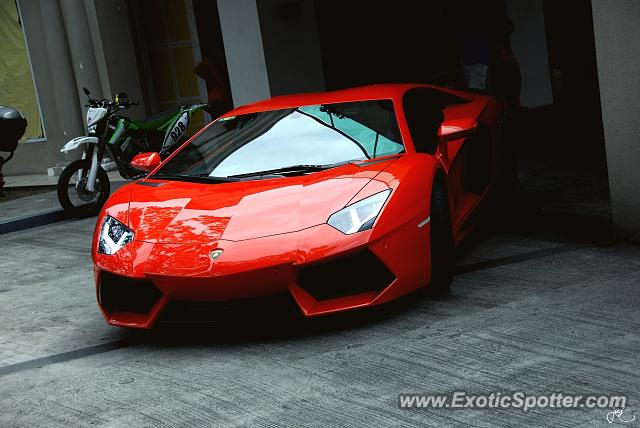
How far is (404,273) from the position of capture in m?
4.76

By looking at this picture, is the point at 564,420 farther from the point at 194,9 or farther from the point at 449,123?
the point at 194,9

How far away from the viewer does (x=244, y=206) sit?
4.98m

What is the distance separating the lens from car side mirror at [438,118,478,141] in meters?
5.57

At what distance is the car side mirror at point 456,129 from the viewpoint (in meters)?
5.57

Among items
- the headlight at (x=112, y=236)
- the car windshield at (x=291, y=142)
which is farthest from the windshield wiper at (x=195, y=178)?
the headlight at (x=112, y=236)

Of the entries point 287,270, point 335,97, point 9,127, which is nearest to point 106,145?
point 9,127

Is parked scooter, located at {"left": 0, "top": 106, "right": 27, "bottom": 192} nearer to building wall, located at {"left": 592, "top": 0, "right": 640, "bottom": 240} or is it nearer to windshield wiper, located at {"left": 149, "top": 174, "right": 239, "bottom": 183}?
windshield wiper, located at {"left": 149, "top": 174, "right": 239, "bottom": 183}

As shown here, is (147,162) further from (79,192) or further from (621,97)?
(79,192)

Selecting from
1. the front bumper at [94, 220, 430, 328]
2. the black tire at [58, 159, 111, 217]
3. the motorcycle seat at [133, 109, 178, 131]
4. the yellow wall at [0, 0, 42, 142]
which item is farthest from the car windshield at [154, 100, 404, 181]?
the yellow wall at [0, 0, 42, 142]

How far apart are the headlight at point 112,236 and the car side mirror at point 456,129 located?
1863mm

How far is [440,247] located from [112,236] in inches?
68.4

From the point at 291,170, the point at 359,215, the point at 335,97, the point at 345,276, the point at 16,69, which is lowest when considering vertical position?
the point at 345,276

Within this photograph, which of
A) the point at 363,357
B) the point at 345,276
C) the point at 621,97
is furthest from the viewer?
the point at 621,97

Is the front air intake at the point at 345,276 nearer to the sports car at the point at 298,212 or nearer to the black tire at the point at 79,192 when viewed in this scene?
the sports car at the point at 298,212
